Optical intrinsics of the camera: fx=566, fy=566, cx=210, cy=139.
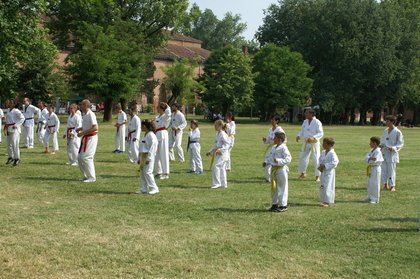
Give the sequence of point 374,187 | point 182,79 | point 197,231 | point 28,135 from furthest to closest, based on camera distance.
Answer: point 182,79 < point 28,135 < point 374,187 < point 197,231

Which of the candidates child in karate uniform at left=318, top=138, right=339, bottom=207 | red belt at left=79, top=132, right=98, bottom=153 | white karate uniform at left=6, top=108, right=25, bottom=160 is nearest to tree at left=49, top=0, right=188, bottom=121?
white karate uniform at left=6, top=108, right=25, bottom=160

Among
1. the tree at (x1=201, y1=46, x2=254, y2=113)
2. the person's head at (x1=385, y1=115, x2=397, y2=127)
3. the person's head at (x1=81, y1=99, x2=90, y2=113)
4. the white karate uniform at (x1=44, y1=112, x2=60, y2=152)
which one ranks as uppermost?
the tree at (x1=201, y1=46, x2=254, y2=113)

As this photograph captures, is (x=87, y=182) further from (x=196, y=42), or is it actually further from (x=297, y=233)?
(x=196, y=42)

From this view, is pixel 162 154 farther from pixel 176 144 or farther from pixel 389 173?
pixel 389 173

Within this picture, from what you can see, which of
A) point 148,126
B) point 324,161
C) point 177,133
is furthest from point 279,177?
point 177,133

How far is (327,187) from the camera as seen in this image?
12523 mm

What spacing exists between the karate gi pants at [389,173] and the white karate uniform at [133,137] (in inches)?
341

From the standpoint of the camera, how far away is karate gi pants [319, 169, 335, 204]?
1252cm

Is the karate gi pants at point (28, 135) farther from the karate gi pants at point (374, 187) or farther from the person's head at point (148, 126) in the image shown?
the karate gi pants at point (374, 187)

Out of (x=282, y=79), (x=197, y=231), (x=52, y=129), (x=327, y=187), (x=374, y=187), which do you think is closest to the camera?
(x=197, y=231)

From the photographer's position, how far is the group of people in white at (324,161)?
38.7ft

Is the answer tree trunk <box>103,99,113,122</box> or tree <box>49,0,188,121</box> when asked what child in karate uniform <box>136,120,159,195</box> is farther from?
tree trunk <box>103,99,113,122</box>

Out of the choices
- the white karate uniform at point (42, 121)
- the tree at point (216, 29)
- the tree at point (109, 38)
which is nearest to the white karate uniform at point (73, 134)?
the white karate uniform at point (42, 121)

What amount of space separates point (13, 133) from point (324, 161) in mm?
11108
